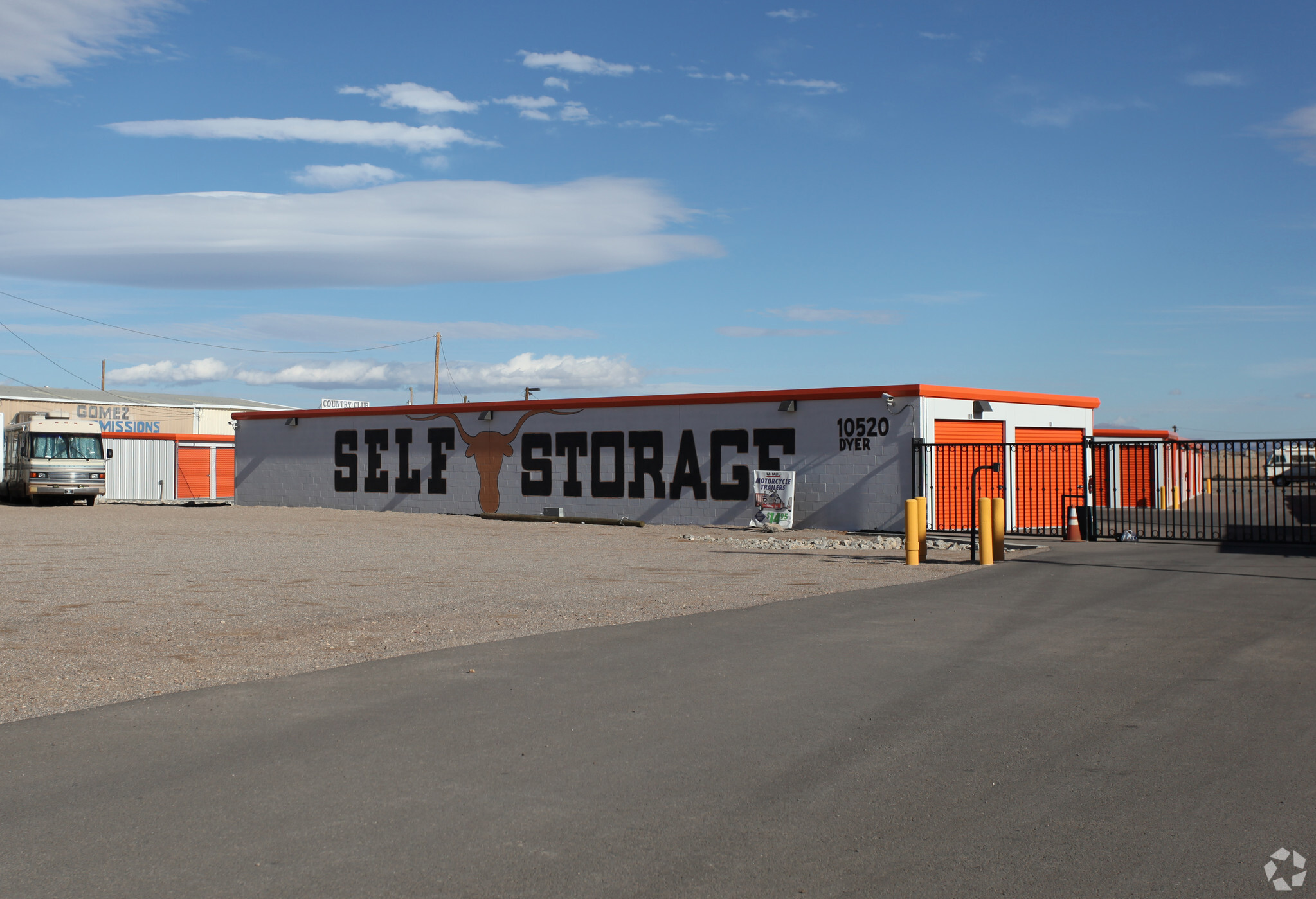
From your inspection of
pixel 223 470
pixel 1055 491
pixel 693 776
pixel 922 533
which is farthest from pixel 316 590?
pixel 223 470

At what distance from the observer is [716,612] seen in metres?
11.6

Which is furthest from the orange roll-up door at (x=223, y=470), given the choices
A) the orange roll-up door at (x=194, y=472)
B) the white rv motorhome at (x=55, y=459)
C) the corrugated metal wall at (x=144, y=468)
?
the white rv motorhome at (x=55, y=459)

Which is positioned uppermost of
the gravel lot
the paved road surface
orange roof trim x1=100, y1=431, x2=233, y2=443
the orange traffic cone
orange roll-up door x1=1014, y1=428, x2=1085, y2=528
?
orange roof trim x1=100, y1=431, x2=233, y2=443

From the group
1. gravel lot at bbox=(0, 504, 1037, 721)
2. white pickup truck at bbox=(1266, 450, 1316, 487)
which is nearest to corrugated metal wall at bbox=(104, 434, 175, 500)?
gravel lot at bbox=(0, 504, 1037, 721)

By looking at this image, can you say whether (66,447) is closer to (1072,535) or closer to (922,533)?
(922,533)

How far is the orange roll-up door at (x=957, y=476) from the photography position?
25.2m

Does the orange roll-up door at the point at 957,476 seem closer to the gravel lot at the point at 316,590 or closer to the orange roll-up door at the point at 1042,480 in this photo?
the orange roll-up door at the point at 1042,480

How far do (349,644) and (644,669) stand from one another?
279 centimetres

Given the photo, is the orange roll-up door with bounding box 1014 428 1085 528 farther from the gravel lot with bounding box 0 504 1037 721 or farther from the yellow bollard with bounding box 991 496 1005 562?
the yellow bollard with bounding box 991 496 1005 562

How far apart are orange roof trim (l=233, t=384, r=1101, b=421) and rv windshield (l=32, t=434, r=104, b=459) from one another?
776 centimetres

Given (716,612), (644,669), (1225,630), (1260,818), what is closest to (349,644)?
(644,669)

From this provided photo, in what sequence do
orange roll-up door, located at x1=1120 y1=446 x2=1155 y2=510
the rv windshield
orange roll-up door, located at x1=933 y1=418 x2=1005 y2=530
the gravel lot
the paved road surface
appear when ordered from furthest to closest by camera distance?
1. orange roll-up door, located at x1=1120 y1=446 x2=1155 y2=510
2. the rv windshield
3. orange roll-up door, located at x1=933 y1=418 x2=1005 y2=530
4. the gravel lot
5. the paved road surface

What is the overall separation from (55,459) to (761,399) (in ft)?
78.2

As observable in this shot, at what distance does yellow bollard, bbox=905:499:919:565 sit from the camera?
17594mm
